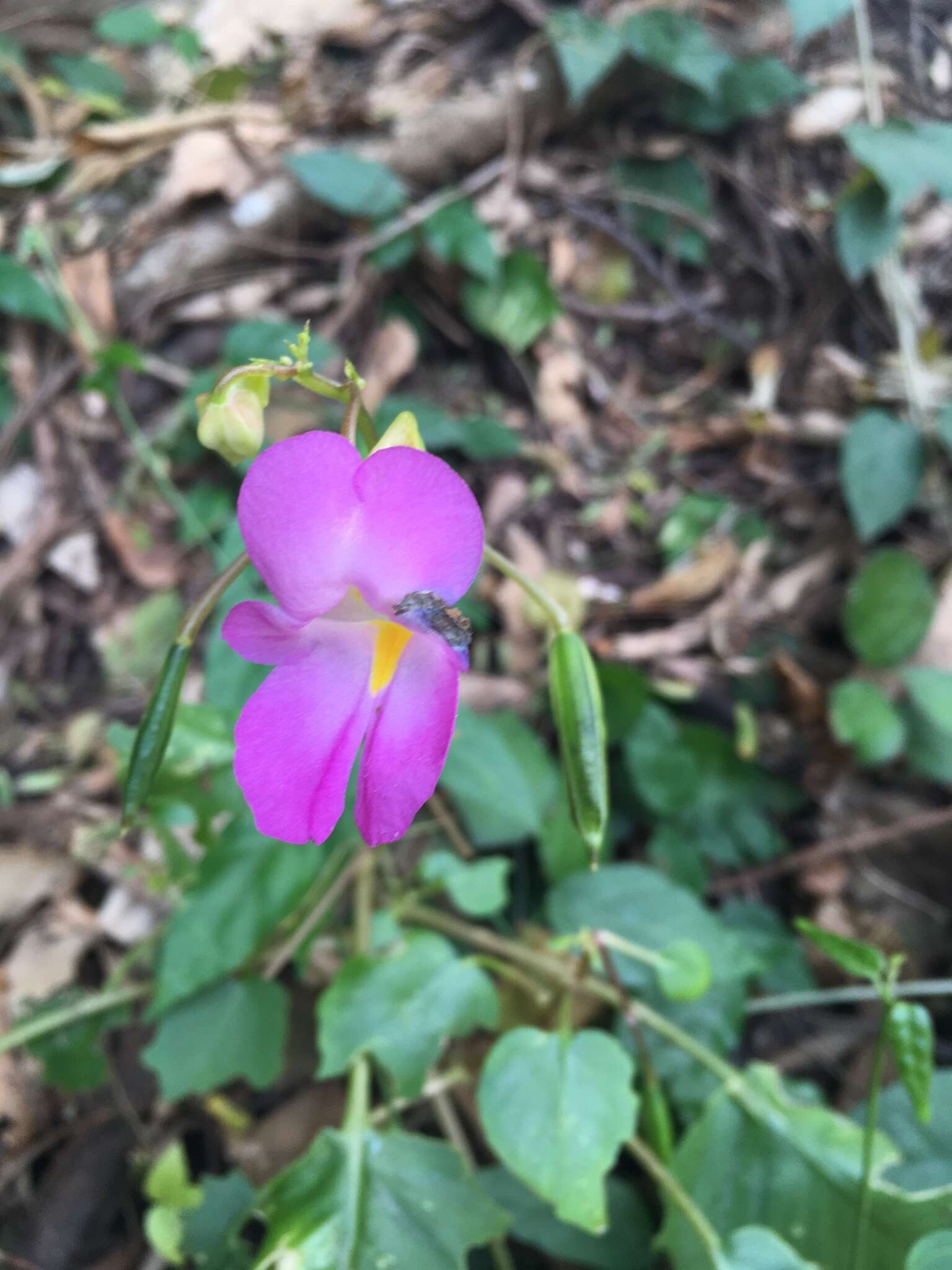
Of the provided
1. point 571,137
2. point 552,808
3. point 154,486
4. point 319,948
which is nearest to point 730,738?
point 552,808

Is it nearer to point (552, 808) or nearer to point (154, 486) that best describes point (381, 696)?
point (552, 808)

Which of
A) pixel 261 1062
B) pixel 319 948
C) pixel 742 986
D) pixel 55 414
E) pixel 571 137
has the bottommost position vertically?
pixel 742 986

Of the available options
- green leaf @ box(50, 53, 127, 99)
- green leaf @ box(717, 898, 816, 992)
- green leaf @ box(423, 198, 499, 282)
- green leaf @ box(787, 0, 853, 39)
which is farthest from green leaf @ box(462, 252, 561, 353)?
green leaf @ box(717, 898, 816, 992)

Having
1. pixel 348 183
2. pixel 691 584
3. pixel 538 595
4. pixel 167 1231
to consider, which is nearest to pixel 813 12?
pixel 348 183

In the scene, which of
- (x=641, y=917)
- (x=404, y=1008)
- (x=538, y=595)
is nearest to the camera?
(x=538, y=595)

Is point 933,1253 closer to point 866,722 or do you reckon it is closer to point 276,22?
point 866,722

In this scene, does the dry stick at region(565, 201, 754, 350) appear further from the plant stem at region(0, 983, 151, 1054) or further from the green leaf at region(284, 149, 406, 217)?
the plant stem at region(0, 983, 151, 1054)
